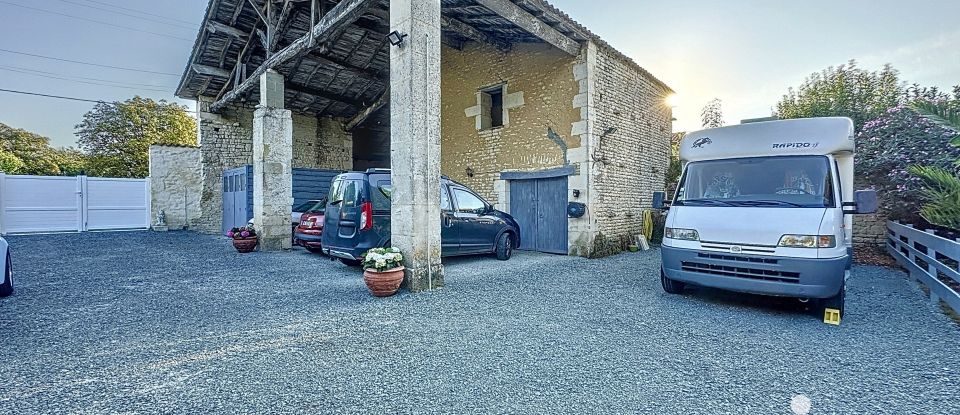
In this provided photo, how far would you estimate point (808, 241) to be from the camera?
3.66m

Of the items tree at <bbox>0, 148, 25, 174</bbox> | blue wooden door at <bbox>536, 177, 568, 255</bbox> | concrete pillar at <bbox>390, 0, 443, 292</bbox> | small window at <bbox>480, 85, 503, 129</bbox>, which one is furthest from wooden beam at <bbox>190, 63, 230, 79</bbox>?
tree at <bbox>0, 148, 25, 174</bbox>

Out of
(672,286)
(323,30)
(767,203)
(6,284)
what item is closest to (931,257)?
(767,203)

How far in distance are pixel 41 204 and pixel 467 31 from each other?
44.1 feet

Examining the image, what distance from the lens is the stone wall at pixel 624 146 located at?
8148 mm

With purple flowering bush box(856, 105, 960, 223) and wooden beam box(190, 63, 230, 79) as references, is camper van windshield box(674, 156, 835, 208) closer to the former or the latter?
purple flowering bush box(856, 105, 960, 223)

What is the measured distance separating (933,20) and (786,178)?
16.8 feet

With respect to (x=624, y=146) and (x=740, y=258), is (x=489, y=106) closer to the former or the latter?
(x=624, y=146)

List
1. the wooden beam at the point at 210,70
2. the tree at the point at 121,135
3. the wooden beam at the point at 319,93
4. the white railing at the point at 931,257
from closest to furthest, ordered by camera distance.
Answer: the white railing at the point at 931,257
the wooden beam at the point at 210,70
the wooden beam at the point at 319,93
the tree at the point at 121,135

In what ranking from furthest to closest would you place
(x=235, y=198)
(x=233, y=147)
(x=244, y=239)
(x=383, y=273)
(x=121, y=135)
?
1. (x=121, y=135)
2. (x=233, y=147)
3. (x=235, y=198)
4. (x=244, y=239)
5. (x=383, y=273)

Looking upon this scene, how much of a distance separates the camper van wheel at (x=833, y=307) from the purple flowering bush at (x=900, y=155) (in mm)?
4865

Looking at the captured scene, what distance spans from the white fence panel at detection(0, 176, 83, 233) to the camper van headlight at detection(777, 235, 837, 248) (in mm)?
17232

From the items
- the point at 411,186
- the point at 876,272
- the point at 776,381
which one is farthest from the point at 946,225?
the point at 411,186

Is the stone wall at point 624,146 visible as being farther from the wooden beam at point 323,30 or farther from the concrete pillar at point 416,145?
the wooden beam at point 323,30

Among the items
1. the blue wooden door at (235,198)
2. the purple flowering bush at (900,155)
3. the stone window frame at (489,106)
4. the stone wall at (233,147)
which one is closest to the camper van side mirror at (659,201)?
the stone window frame at (489,106)
